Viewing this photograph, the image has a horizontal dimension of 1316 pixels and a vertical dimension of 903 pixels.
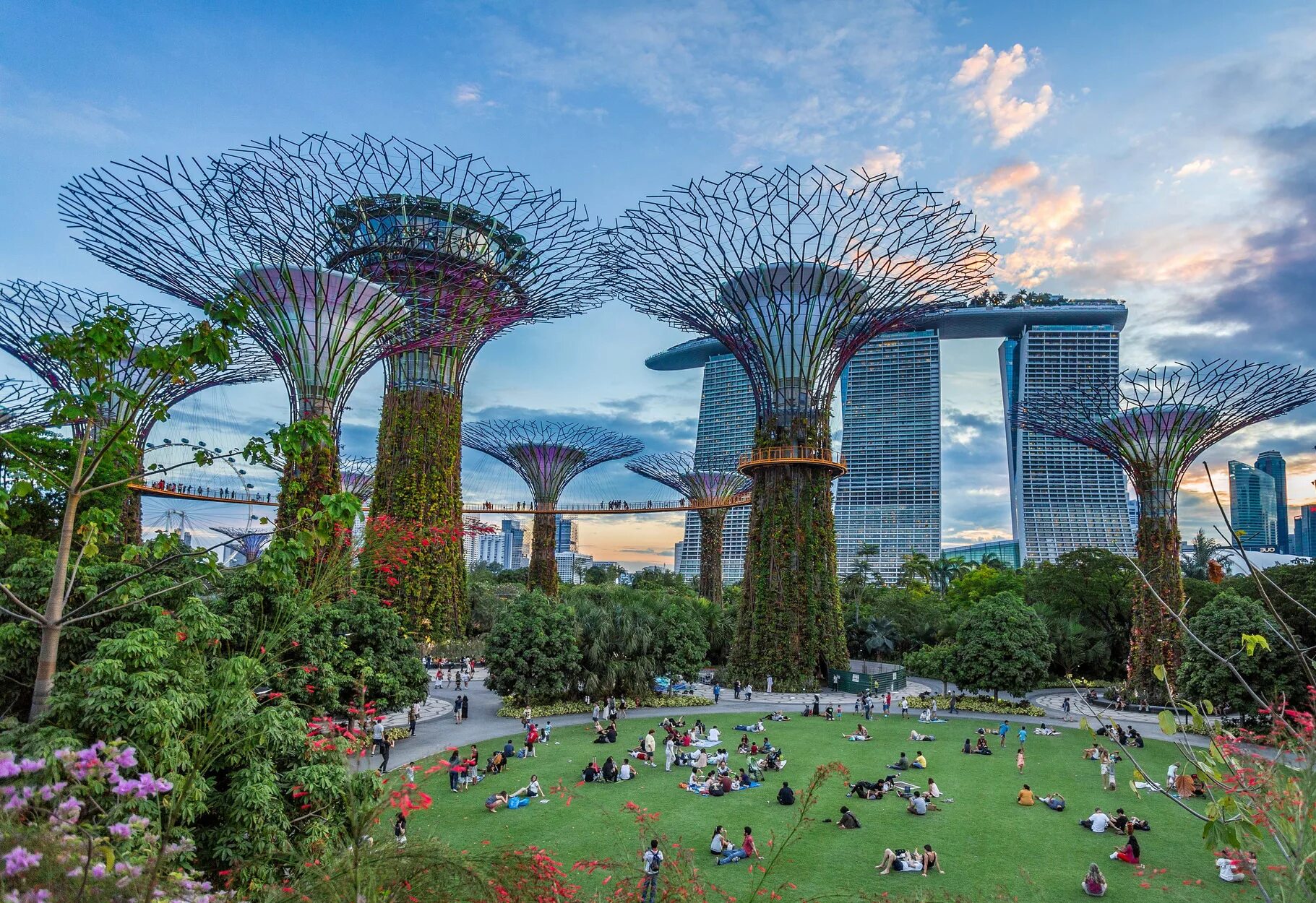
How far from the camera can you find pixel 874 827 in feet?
46.4

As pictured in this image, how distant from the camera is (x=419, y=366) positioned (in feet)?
109

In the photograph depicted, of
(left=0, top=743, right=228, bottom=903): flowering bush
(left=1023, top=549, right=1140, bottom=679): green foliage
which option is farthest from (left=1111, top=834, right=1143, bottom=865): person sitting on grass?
(left=1023, top=549, right=1140, bottom=679): green foliage

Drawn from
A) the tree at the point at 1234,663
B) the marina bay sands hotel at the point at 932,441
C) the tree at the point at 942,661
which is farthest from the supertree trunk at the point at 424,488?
the marina bay sands hotel at the point at 932,441

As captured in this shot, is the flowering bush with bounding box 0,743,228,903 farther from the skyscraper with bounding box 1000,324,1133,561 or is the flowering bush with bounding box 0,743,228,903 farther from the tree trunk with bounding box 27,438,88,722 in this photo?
the skyscraper with bounding box 1000,324,1133,561

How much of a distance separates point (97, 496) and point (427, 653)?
1874cm

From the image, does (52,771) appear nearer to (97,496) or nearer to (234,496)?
(97,496)

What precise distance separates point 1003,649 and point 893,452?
291ft

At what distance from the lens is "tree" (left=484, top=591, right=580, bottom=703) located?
2497 centimetres

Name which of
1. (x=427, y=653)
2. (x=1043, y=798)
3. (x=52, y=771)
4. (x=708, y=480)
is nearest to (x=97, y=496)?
(x=52, y=771)

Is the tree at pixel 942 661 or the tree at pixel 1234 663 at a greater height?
the tree at pixel 1234 663

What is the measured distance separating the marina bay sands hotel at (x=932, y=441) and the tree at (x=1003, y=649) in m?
67.3

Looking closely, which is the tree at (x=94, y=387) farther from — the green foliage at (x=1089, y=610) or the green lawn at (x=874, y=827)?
the green foliage at (x=1089, y=610)

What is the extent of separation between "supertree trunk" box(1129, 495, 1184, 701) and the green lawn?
9.42 meters

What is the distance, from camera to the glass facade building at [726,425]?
123000mm
